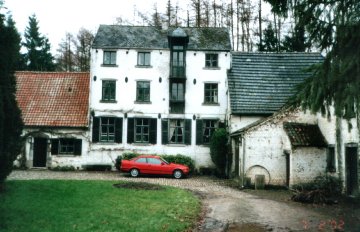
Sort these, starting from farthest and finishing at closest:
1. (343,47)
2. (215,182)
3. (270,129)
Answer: (215,182) → (270,129) → (343,47)

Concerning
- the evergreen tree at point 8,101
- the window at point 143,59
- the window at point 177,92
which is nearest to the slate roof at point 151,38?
the window at point 143,59

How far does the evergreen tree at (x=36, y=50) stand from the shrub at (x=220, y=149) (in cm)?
3046

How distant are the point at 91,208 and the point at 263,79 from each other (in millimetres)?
18850

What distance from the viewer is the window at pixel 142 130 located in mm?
29359

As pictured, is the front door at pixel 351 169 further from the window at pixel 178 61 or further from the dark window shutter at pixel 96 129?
the dark window shutter at pixel 96 129

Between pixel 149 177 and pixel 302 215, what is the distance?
518 inches

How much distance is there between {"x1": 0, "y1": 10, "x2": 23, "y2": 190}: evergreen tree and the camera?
11.8 m

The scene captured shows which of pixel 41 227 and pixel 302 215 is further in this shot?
pixel 302 215

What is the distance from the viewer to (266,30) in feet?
114

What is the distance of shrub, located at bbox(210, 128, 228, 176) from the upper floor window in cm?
569

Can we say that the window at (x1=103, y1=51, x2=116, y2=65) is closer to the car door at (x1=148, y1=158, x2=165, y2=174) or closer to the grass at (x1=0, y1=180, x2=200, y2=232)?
the car door at (x1=148, y1=158, x2=165, y2=174)

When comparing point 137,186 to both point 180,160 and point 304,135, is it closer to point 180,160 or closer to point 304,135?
point 180,160

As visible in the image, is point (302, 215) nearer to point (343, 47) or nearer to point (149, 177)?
point (343, 47)

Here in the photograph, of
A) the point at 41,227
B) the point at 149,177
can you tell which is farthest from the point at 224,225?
the point at 149,177
